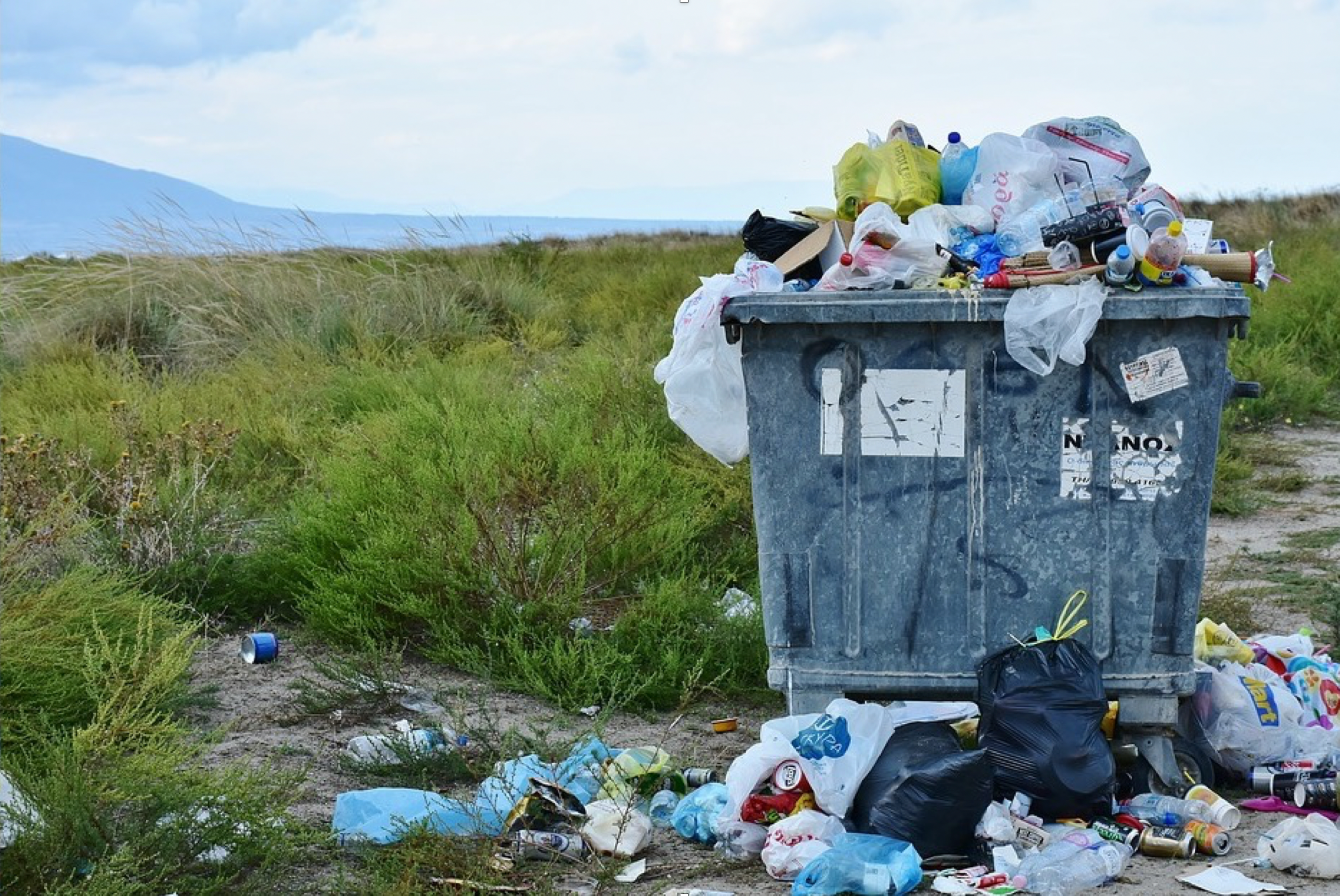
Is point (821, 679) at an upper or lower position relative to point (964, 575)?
lower

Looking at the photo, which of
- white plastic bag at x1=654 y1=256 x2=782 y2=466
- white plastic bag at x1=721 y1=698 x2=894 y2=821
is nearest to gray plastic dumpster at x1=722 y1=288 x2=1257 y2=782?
white plastic bag at x1=654 y1=256 x2=782 y2=466

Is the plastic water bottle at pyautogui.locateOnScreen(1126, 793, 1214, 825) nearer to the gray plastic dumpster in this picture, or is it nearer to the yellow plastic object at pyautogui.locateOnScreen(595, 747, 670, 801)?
the gray plastic dumpster

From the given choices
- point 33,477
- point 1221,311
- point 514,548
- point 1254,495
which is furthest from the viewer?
point 1254,495

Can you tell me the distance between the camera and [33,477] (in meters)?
5.41

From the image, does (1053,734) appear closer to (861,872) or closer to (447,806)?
(861,872)

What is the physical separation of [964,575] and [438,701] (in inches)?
61.5

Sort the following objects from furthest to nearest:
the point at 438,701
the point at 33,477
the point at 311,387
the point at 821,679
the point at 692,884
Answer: the point at 311,387 → the point at 33,477 → the point at 438,701 → the point at 821,679 → the point at 692,884

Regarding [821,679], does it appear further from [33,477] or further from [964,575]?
[33,477]

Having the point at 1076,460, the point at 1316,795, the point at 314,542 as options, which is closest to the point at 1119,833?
the point at 1316,795

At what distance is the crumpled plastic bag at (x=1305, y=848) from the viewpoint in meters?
3.20

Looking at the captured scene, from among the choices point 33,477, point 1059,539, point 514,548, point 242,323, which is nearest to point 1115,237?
point 1059,539

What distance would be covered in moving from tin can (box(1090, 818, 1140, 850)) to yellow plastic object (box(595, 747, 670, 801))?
104 centimetres

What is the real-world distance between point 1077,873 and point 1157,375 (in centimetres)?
118

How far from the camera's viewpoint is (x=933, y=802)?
3.28 m
